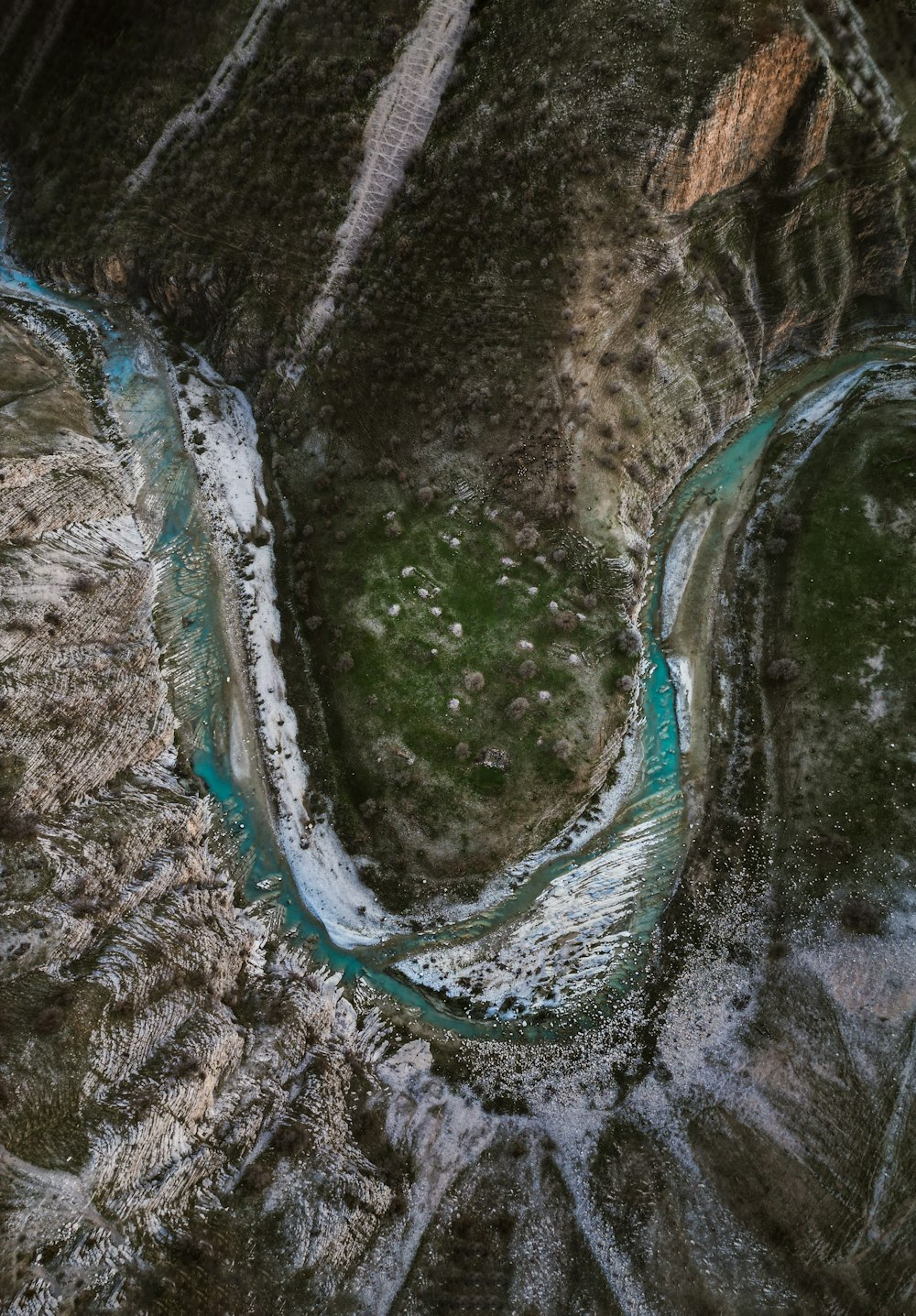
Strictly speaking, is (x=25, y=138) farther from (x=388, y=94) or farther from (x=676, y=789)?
(x=676, y=789)

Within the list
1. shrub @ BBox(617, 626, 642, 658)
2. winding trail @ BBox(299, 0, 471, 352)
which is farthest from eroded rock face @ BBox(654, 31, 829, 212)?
shrub @ BBox(617, 626, 642, 658)

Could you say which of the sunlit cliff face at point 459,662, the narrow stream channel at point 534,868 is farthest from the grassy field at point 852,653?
the narrow stream channel at point 534,868

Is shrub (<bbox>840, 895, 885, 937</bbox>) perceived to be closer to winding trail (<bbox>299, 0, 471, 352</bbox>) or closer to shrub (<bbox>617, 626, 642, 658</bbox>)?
shrub (<bbox>617, 626, 642, 658</bbox>)

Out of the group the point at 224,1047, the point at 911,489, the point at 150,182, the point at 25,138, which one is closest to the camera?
the point at 224,1047

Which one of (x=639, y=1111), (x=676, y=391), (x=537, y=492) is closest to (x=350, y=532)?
(x=537, y=492)

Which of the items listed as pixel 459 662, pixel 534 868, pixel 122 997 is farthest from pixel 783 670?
pixel 122 997

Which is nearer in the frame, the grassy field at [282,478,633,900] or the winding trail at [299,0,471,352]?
the grassy field at [282,478,633,900]

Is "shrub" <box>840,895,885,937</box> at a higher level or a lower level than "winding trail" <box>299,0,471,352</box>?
lower
